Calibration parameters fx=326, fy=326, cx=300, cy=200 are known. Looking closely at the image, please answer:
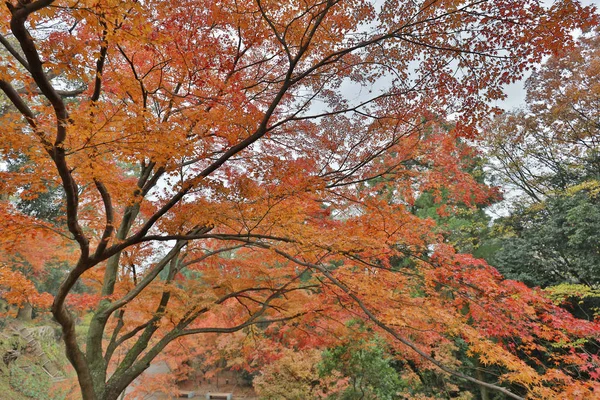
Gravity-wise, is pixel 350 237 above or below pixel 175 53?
below

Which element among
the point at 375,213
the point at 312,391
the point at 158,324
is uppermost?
the point at 375,213

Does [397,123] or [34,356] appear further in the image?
[34,356]

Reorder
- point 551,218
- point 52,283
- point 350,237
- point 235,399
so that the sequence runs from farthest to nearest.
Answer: point 52,283 < point 235,399 < point 551,218 < point 350,237

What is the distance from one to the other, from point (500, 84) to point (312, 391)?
7.43 m

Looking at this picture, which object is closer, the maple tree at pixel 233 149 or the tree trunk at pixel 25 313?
the maple tree at pixel 233 149

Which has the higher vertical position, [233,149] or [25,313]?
[233,149]

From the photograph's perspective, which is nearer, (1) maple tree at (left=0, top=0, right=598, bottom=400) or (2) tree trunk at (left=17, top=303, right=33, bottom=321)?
(1) maple tree at (left=0, top=0, right=598, bottom=400)

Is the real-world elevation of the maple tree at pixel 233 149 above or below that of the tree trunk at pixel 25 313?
above

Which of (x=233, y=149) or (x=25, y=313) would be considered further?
(x=25, y=313)


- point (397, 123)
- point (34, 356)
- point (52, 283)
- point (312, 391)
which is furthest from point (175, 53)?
point (52, 283)

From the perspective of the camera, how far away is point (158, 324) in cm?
555

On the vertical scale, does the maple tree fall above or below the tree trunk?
above

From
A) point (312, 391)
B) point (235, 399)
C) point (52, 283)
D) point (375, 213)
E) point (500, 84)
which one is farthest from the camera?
point (52, 283)

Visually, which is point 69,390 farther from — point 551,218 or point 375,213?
point 551,218
